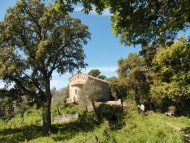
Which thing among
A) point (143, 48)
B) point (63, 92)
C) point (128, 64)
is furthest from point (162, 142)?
point (63, 92)

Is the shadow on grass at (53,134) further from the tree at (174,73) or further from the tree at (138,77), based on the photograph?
the tree at (138,77)

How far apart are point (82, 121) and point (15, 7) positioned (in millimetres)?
14271

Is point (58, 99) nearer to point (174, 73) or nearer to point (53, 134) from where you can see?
point (53, 134)

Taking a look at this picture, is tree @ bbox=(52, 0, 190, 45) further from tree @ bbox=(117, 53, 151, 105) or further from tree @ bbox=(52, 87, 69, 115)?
tree @ bbox=(52, 87, 69, 115)

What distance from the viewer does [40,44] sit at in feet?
55.0

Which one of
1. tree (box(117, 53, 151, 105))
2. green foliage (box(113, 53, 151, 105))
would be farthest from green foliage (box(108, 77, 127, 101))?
tree (box(117, 53, 151, 105))

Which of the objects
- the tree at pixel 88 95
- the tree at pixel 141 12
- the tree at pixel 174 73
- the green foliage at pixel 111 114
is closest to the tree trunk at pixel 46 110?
the green foliage at pixel 111 114

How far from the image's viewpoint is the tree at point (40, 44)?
17.2 metres

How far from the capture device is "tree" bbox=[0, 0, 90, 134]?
17.2 meters

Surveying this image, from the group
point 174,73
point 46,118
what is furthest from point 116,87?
point 46,118

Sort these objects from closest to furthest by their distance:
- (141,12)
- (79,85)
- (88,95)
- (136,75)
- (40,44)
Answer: (141,12) → (40,44) → (136,75) → (88,95) → (79,85)

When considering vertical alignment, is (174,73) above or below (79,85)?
below

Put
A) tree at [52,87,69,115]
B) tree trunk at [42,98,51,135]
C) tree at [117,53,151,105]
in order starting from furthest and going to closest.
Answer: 1. tree at [52,87,69,115]
2. tree at [117,53,151,105]
3. tree trunk at [42,98,51,135]

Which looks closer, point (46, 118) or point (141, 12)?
point (141, 12)
